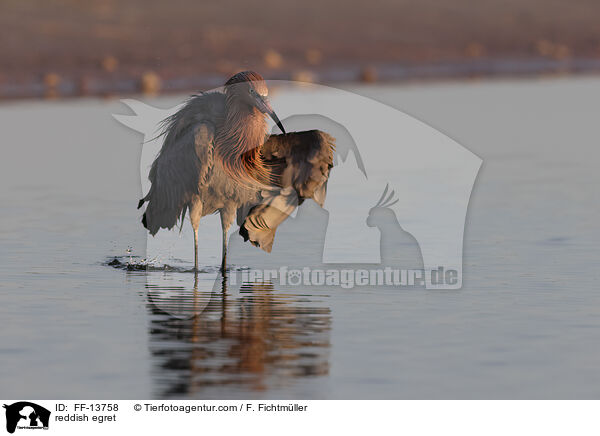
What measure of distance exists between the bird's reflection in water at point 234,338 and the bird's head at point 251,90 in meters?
1.50

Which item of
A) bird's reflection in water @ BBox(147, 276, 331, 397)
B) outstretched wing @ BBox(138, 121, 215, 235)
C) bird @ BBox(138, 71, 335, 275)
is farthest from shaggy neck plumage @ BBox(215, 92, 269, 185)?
bird's reflection in water @ BBox(147, 276, 331, 397)

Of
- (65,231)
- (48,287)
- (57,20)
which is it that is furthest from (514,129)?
(57,20)

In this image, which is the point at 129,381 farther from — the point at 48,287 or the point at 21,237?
the point at 21,237

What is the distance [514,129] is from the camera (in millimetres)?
23875

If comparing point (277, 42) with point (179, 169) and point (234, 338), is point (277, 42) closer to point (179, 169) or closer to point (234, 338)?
point (179, 169)

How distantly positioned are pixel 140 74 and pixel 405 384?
27290mm

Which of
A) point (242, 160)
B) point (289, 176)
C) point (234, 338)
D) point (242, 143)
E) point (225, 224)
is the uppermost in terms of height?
point (242, 143)

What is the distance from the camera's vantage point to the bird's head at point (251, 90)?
10.6 meters

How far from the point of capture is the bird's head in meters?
10.6
